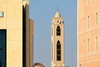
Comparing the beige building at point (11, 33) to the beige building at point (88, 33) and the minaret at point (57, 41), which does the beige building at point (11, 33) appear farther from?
the minaret at point (57, 41)

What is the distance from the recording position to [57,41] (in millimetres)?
146500

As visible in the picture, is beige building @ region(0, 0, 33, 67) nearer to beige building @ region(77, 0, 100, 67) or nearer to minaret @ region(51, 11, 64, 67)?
beige building @ region(77, 0, 100, 67)

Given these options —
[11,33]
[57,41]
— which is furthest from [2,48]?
[57,41]

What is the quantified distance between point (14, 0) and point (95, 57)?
35.8 feet

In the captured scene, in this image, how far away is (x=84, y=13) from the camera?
41375 millimetres

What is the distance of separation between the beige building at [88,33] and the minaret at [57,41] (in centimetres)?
10037

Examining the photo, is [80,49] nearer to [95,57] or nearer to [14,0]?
[95,57]

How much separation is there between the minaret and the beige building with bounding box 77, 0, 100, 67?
10037cm

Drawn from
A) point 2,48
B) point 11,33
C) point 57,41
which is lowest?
point 57,41

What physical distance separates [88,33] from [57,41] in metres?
107

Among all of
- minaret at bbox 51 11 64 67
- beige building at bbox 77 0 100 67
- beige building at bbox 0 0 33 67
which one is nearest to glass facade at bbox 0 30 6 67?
beige building at bbox 0 0 33 67

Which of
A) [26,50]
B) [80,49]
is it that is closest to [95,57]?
[80,49]

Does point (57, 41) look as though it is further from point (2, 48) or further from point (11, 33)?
point (11, 33)

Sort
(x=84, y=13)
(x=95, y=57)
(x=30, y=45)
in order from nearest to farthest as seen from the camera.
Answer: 1. (x=30, y=45)
2. (x=95, y=57)
3. (x=84, y=13)
